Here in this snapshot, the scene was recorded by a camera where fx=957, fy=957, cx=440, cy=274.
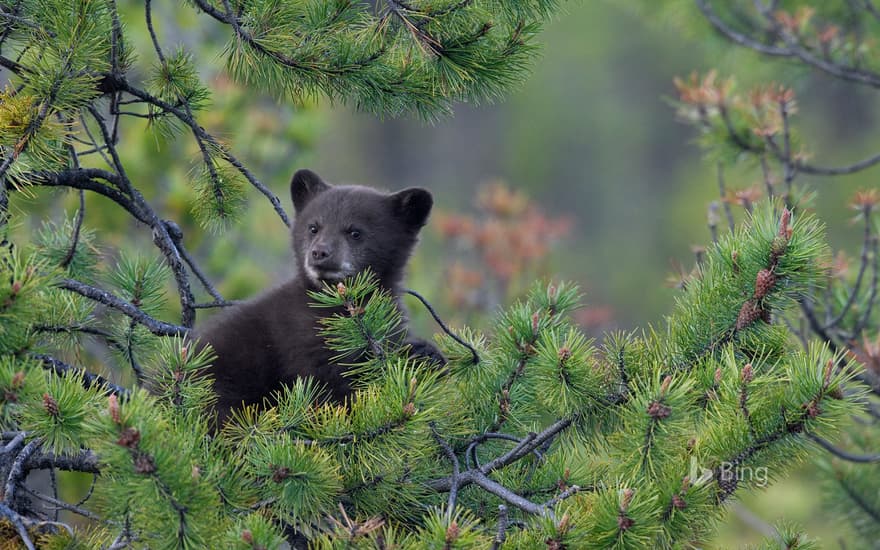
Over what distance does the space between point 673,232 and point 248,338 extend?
1256 inches

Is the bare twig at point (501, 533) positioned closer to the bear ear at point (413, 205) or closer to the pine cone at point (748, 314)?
the pine cone at point (748, 314)

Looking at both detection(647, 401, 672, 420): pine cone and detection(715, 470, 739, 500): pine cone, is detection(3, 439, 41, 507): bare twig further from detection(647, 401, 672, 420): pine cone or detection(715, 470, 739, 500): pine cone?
detection(715, 470, 739, 500): pine cone

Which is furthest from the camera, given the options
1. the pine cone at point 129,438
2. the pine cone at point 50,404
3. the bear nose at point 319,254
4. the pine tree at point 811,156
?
the pine tree at point 811,156

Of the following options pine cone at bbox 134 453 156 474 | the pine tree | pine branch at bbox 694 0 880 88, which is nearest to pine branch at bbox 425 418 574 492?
pine cone at bbox 134 453 156 474

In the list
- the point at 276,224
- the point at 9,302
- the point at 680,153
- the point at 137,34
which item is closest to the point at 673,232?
the point at 680,153

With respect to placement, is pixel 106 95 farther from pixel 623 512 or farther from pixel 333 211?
pixel 623 512

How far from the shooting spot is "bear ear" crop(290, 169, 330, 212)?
467 centimetres

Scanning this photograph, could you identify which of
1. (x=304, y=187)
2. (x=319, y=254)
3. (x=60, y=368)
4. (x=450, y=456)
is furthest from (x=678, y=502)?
(x=304, y=187)

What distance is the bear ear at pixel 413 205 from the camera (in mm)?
4504

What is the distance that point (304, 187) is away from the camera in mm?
4723

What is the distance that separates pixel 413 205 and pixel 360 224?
0.30m

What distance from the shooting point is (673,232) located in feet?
113

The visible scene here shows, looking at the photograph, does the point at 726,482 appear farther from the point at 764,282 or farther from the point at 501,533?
the point at 501,533

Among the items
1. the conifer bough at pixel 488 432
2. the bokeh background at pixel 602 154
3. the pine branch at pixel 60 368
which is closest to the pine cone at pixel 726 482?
the conifer bough at pixel 488 432
